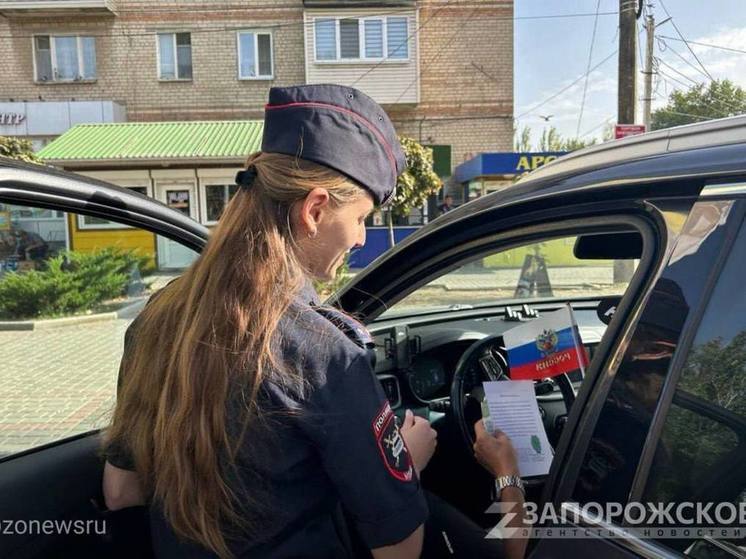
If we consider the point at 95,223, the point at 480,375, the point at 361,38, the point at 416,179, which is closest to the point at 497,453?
the point at 480,375

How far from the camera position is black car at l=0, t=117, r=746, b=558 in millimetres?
976

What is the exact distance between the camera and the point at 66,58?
18.7 meters

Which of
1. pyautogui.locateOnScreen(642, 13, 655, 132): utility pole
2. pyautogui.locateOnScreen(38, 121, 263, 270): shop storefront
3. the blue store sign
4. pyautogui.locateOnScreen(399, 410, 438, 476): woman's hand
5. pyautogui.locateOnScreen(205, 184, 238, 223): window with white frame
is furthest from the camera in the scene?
pyautogui.locateOnScreen(205, 184, 238, 223): window with white frame

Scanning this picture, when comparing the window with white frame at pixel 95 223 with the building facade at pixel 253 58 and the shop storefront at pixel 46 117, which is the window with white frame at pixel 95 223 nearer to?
the building facade at pixel 253 58

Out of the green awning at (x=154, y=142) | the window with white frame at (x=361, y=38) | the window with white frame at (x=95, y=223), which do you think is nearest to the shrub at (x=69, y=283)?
the window with white frame at (x=95, y=223)

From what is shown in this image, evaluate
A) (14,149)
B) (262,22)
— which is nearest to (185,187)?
(262,22)

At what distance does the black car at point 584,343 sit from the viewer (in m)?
0.98

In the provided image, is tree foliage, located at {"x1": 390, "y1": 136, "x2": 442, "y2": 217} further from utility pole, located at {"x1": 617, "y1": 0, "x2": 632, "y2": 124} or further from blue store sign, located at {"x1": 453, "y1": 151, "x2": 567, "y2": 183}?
utility pole, located at {"x1": 617, "y1": 0, "x2": 632, "y2": 124}

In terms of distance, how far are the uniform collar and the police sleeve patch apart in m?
0.25

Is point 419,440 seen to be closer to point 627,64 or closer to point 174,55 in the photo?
point 627,64

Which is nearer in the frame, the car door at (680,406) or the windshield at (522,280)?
the car door at (680,406)

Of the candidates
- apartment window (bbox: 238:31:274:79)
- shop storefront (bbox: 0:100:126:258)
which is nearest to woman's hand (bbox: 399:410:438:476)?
apartment window (bbox: 238:31:274:79)

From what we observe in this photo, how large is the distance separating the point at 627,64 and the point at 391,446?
37.3 ft

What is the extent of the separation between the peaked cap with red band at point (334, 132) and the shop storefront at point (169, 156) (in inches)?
564
